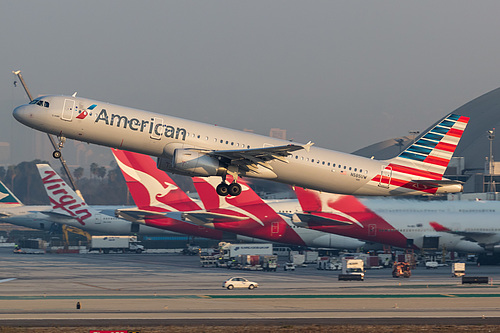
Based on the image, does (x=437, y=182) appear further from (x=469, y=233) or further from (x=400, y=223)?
(x=469, y=233)

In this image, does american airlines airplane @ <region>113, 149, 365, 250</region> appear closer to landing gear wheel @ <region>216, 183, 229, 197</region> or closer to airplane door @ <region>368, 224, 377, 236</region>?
airplane door @ <region>368, 224, 377, 236</region>

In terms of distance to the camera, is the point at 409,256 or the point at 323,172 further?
the point at 409,256

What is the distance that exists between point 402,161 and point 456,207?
128 ft

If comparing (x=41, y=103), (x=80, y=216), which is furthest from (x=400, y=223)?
(x=80, y=216)

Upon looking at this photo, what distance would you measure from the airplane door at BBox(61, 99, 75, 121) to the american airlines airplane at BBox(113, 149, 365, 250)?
47.1 m

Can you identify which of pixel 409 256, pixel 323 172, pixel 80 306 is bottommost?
pixel 80 306

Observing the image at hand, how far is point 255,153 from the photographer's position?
55.8m

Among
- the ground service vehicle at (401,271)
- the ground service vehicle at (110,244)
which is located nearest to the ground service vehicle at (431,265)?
the ground service vehicle at (401,271)

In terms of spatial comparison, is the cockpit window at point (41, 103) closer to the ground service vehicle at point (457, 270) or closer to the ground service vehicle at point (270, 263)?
the ground service vehicle at point (270, 263)

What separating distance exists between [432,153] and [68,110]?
32221 millimetres

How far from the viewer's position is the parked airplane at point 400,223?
94.4 meters

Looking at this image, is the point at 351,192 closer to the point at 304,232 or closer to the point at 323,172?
the point at 323,172

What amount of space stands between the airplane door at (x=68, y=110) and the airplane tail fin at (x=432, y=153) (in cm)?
2786

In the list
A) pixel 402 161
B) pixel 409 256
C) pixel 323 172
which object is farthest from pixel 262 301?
pixel 409 256
